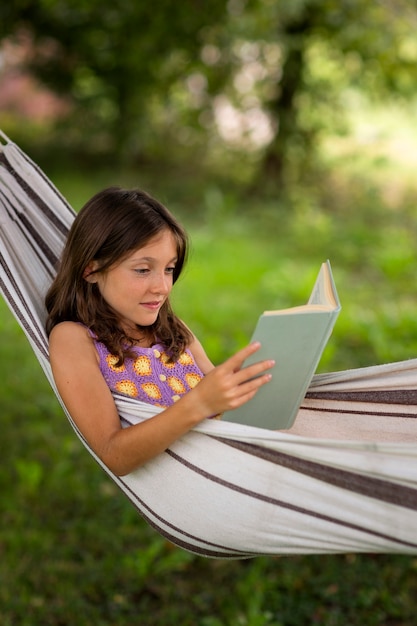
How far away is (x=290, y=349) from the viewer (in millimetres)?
1267

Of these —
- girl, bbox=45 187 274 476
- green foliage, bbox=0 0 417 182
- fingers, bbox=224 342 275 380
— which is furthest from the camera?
green foliage, bbox=0 0 417 182

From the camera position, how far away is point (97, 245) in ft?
5.08

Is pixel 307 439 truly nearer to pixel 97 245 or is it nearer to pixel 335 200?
pixel 97 245

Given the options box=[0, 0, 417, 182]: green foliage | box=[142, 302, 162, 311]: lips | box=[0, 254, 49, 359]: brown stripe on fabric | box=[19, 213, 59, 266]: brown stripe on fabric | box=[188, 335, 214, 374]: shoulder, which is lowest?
box=[188, 335, 214, 374]: shoulder

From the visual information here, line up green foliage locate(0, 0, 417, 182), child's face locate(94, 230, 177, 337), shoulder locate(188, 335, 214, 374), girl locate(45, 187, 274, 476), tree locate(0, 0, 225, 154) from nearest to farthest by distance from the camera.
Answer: girl locate(45, 187, 274, 476), child's face locate(94, 230, 177, 337), shoulder locate(188, 335, 214, 374), tree locate(0, 0, 225, 154), green foliage locate(0, 0, 417, 182)

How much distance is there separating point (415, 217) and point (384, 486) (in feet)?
19.4

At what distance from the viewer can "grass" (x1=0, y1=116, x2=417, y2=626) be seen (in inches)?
97.1

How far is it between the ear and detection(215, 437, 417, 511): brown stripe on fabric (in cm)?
49

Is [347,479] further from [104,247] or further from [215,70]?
[215,70]

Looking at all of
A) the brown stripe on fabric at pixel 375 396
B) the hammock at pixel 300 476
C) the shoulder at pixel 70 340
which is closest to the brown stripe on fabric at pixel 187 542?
the hammock at pixel 300 476

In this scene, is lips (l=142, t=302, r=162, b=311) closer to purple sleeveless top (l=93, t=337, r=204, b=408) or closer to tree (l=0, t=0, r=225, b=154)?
purple sleeveless top (l=93, t=337, r=204, b=408)

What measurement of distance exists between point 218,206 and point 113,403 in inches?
220

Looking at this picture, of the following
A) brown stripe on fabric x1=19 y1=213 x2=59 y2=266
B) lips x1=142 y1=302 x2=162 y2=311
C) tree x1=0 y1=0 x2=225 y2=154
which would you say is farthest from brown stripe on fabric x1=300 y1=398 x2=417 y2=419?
tree x1=0 y1=0 x2=225 y2=154

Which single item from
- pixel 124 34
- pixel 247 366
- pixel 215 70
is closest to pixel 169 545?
pixel 247 366
